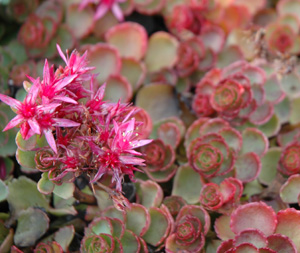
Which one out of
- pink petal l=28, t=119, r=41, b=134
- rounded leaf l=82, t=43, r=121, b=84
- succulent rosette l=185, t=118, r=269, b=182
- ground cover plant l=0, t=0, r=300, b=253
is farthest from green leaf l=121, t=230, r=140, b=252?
rounded leaf l=82, t=43, r=121, b=84

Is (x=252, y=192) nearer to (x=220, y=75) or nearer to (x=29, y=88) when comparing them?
(x=220, y=75)

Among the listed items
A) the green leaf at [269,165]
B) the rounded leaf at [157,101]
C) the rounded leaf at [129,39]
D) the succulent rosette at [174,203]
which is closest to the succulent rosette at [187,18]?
the rounded leaf at [129,39]

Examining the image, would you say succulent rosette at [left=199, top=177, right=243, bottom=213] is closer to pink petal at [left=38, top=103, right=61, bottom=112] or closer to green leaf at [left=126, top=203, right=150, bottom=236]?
green leaf at [left=126, top=203, right=150, bottom=236]

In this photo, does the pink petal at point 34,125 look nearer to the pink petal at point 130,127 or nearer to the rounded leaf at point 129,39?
the pink petal at point 130,127

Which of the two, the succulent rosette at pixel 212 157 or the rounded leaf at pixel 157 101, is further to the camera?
the rounded leaf at pixel 157 101

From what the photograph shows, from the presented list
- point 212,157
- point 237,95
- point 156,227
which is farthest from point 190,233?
point 237,95

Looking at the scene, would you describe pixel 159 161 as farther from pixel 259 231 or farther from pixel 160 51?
pixel 160 51
